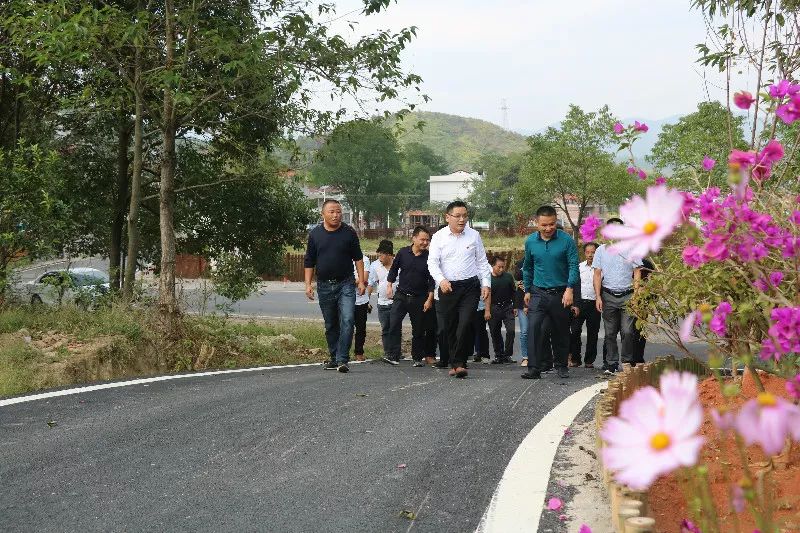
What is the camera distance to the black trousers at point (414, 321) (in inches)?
516

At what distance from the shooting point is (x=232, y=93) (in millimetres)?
17375

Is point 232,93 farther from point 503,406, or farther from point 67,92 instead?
point 503,406

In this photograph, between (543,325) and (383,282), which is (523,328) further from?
(543,325)

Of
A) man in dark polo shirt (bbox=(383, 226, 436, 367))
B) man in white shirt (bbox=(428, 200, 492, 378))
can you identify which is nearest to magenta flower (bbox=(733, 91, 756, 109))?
man in white shirt (bbox=(428, 200, 492, 378))

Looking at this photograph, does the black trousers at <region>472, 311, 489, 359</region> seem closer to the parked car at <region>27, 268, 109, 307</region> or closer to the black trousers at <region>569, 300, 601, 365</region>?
the black trousers at <region>569, 300, 601, 365</region>

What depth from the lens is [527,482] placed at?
495cm

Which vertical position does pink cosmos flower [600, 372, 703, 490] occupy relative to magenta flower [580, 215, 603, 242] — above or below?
below

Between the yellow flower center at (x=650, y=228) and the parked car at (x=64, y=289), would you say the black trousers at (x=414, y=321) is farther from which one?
the yellow flower center at (x=650, y=228)

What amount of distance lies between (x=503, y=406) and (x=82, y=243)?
16044mm

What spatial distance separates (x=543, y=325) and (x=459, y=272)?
3.46 feet

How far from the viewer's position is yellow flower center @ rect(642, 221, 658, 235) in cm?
175

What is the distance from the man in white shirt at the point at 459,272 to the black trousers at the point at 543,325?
1.87 feet

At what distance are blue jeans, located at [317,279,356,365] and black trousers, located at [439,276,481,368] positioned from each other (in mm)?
1104

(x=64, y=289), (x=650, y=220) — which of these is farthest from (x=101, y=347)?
(x=650, y=220)
